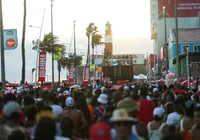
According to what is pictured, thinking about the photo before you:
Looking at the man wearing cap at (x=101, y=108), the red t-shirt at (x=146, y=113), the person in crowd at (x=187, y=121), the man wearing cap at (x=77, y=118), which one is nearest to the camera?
the person in crowd at (x=187, y=121)

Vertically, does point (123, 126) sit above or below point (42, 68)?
below

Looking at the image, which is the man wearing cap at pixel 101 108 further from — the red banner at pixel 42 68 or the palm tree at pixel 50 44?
the palm tree at pixel 50 44

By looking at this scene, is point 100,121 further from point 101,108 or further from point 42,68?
point 42,68

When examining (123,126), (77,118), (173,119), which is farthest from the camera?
(173,119)

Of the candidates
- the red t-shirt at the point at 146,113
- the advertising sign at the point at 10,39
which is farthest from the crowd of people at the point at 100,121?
the advertising sign at the point at 10,39

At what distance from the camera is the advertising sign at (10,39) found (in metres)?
23.6

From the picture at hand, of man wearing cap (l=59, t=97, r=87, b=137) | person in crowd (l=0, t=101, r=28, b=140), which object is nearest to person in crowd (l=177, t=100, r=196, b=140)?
man wearing cap (l=59, t=97, r=87, b=137)

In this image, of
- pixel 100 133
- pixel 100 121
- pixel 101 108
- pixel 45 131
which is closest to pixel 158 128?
pixel 100 121

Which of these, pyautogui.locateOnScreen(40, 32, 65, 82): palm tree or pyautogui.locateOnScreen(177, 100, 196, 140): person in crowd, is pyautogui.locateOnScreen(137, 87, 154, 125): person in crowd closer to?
pyautogui.locateOnScreen(177, 100, 196, 140): person in crowd

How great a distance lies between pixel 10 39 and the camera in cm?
2370

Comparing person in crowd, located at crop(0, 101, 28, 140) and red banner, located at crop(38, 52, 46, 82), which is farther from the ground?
red banner, located at crop(38, 52, 46, 82)

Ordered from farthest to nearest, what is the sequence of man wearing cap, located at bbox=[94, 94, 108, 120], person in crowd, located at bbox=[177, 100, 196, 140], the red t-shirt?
man wearing cap, located at bbox=[94, 94, 108, 120], the red t-shirt, person in crowd, located at bbox=[177, 100, 196, 140]

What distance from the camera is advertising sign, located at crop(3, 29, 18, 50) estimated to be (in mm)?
23609

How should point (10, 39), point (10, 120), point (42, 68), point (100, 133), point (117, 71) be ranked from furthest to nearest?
1. point (117, 71)
2. point (42, 68)
3. point (10, 39)
4. point (10, 120)
5. point (100, 133)
